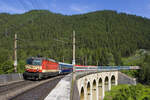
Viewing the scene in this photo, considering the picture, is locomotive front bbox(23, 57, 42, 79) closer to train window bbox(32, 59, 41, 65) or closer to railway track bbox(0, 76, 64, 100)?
train window bbox(32, 59, 41, 65)

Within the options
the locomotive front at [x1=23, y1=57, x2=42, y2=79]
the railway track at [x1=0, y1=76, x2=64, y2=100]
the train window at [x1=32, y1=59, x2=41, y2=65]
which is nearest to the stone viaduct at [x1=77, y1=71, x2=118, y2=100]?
the locomotive front at [x1=23, y1=57, x2=42, y2=79]

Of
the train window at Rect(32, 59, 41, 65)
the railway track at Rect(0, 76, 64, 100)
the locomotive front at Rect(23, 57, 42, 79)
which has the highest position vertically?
the train window at Rect(32, 59, 41, 65)

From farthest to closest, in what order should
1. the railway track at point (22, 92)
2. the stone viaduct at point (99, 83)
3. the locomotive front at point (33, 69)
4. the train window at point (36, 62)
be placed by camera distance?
1. the stone viaduct at point (99, 83)
2. the train window at point (36, 62)
3. the locomotive front at point (33, 69)
4. the railway track at point (22, 92)

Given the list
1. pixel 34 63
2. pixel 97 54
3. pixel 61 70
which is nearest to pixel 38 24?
pixel 97 54

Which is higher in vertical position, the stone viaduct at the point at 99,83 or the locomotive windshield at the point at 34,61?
the locomotive windshield at the point at 34,61

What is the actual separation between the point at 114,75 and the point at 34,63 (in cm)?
5067

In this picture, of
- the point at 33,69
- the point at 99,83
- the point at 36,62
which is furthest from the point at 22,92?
the point at 99,83

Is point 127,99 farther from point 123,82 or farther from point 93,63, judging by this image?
point 93,63

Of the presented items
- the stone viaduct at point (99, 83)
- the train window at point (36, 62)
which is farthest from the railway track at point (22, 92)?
the stone viaduct at point (99, 83)

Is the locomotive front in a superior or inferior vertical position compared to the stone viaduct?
superior

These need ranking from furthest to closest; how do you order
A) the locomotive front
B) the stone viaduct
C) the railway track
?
the stone viaduct
the locomotive front
the railway track

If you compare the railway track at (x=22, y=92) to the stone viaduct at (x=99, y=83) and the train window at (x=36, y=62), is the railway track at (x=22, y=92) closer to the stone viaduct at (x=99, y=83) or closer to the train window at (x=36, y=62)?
the train window at (x=36, y=62)

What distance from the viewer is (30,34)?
16675cm

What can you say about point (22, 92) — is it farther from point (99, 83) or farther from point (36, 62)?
point (99, 83)
